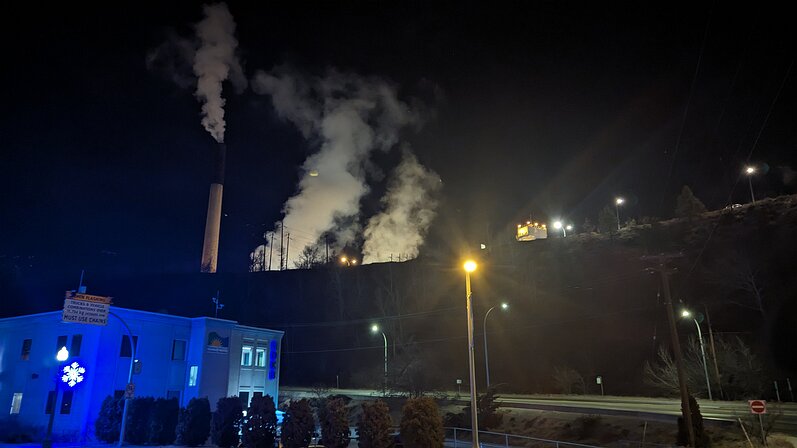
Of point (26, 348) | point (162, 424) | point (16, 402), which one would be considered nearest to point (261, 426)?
point (162, 424)

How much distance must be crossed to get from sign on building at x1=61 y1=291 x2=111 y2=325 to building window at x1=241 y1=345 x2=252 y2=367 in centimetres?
1919

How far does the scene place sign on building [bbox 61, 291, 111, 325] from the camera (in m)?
23.3

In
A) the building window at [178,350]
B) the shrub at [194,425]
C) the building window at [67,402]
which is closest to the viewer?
the shrub at [194,425]

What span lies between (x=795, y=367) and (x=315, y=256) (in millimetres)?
76118

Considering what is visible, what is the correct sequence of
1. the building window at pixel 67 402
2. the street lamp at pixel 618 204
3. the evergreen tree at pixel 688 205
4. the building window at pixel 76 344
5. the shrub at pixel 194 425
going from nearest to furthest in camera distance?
the shrub at pixel 194 425, the building window at pixel 67 402, the building window at pixel 76 344, the evergreen tree at pixel 688 205, the street lamp at pixel 618 204

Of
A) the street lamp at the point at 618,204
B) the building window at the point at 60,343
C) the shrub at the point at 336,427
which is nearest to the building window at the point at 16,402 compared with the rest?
the building window at the point at 60,343

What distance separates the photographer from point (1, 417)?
114 feet

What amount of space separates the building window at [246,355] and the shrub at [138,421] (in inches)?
529

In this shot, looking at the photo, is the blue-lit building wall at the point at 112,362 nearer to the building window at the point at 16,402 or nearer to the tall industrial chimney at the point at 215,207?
the building window at the point at 16,402

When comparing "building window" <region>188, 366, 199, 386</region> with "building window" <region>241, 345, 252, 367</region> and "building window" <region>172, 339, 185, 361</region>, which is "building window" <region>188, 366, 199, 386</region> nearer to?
"building window" <region>172, 339, 185, 361</region>

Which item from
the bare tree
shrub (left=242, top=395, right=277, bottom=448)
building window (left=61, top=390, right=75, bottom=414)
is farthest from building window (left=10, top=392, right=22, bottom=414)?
the bare tree

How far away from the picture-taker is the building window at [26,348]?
3550 cm

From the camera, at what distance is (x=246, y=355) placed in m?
43.5

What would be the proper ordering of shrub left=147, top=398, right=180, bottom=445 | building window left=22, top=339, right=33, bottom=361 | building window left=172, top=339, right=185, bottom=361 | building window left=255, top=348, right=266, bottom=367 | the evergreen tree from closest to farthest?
Answer: 1. shrub left=147, top=398, right=180, bottom=445
2. building window left=22, top=339, right=33, bottom=361
3. building window left=172, top=339, right=185, bottom=361
4. building window left=255, top=348, right=266, bottom=367
5. the evergreen tree
